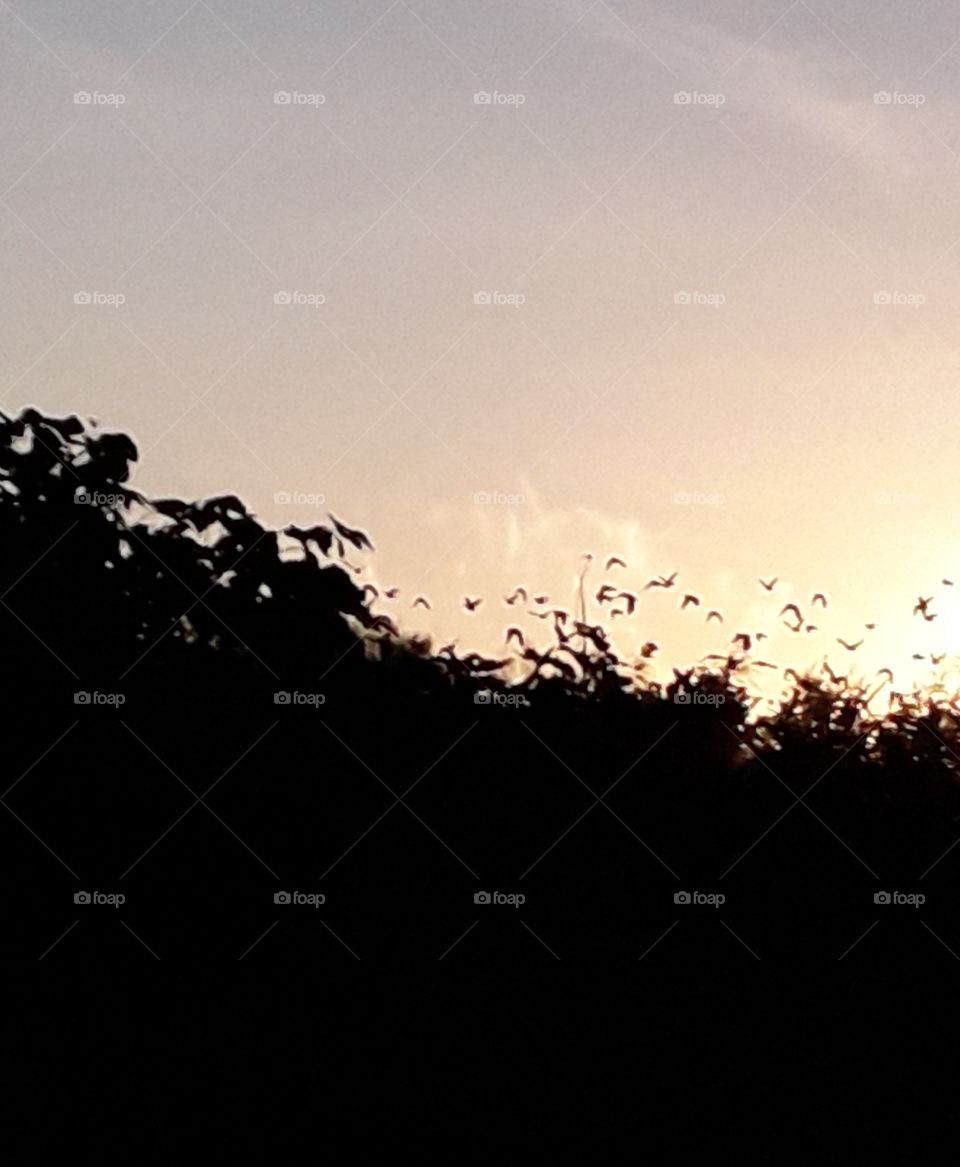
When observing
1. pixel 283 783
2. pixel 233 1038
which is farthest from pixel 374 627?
pixel 233 1038

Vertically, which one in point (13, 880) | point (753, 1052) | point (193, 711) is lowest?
point (13, 880)

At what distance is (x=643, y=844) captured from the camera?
7.88 meters

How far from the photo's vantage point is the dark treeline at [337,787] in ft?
24.6

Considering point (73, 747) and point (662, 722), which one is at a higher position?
point (662, 722)

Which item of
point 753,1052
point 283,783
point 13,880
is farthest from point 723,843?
point 13,880

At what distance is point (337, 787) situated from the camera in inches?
302

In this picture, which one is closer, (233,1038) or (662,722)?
(233,1038)

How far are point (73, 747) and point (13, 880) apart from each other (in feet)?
2.11

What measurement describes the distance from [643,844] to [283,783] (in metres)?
1.72

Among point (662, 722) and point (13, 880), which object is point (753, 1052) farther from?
point (13, 880)

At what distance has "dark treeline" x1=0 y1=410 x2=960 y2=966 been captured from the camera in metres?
7.51

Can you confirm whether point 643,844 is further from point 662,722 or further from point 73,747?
point 73,747

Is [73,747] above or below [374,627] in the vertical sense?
below

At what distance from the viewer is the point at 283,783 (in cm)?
762
